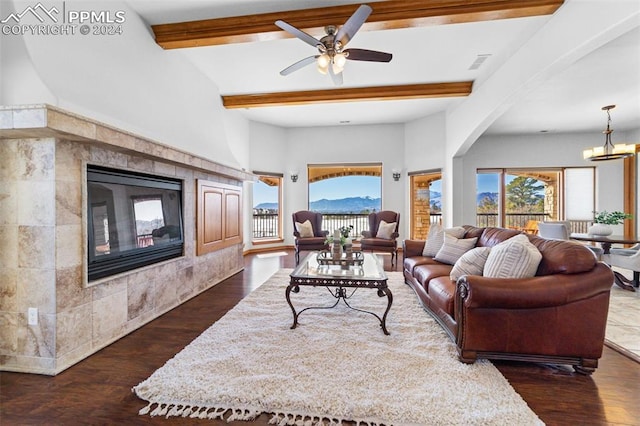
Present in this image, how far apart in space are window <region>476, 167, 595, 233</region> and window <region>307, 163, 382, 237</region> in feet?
9.84

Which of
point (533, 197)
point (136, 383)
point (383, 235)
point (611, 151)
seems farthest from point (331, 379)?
point (533, 197)

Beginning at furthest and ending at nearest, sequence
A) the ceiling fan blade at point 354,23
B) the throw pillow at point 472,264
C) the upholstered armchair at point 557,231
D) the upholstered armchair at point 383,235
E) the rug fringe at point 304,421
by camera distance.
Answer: the upholstered armchair at point 383,235 < the upholstered armchair at point 557,231 < the throw pillow at point 472,264 < the ceiling fan blade at point 354,23 < the rug fringe at point 304,421

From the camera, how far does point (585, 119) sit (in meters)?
6.04

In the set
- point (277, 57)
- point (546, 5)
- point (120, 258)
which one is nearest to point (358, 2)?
point (277, 57)

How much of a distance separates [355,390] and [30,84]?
3060 mm

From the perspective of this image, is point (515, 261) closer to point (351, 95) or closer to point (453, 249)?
point (453, 249)

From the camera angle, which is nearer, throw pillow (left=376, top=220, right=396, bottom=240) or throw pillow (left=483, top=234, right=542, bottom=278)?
throw pillow (left=483, top=234, right=542, bottom=278)

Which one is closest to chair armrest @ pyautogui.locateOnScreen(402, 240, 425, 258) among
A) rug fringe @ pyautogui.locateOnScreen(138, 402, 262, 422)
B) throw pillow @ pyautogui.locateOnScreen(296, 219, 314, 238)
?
throw pillow @ pyautogui.locateOnScreen(296, 219, 314, 238)

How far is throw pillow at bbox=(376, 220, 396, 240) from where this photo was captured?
6137 millimetres

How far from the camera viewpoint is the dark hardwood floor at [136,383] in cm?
166

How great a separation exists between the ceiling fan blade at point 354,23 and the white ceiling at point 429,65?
0.56m

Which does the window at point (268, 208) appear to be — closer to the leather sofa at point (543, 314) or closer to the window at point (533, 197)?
the window at point (533, 197)

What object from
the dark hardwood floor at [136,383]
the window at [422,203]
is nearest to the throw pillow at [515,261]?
the dark hardwood floor at [136,383]

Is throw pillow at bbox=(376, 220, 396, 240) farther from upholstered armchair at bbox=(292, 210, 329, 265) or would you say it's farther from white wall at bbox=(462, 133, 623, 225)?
white wall at bbox=(462, 133, 623, 225)
